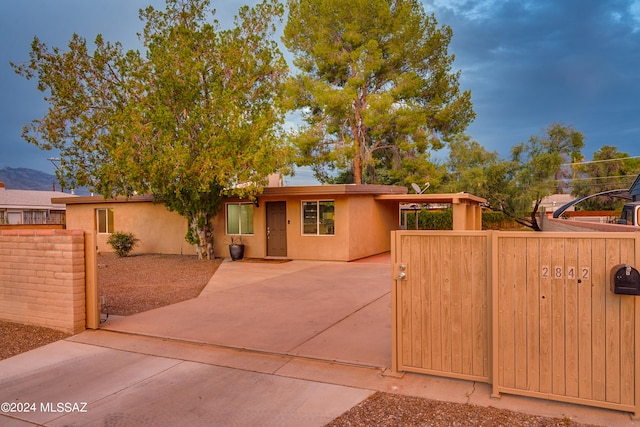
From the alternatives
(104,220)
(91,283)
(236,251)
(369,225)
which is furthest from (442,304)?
(104,220)

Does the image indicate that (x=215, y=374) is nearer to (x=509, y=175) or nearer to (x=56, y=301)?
(x=56, y=301)

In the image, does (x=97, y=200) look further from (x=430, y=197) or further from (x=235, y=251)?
(x=430, y=197)

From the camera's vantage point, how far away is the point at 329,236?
15.3 meters

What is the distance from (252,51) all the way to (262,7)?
4.92ft

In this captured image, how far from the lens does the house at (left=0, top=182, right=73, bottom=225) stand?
29344 millimetres

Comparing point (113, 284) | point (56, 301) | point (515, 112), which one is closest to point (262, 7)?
point (113, 284)

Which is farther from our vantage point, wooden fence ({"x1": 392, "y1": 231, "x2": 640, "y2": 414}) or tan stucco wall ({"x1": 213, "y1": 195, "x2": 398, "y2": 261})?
tan stucco wall ({"x1": 213, "y1": 195, "x2": 398, "y2": 261})

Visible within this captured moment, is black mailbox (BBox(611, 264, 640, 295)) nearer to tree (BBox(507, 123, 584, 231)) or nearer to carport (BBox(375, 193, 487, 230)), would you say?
carport (BBox(375, 193, 487, 230))

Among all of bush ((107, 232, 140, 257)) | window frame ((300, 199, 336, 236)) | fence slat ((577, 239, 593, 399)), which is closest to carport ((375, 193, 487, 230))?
window frame ((300, 199, 336, 236))

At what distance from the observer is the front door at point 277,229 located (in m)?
16.2

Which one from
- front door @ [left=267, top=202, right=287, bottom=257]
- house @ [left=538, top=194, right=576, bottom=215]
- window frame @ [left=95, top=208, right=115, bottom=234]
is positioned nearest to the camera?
front door @ [left=267, top=202, right=287, bottom=257]

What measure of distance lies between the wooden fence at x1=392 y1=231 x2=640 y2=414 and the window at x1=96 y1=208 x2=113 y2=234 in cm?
1864

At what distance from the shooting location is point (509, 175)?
90.4 feet

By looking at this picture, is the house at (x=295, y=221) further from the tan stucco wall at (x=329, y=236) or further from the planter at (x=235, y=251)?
the planter at (x=235, y=251)
